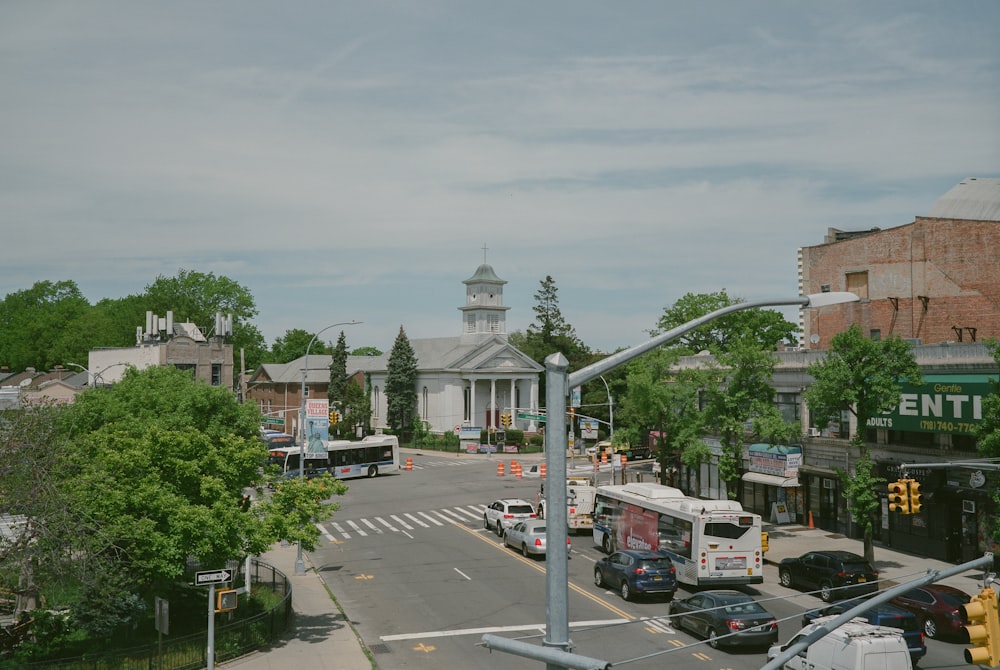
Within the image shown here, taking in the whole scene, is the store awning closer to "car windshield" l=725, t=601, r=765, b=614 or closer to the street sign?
"car windshield" l=725, t=601, r=765, b=614

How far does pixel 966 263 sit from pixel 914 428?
42.1 ft

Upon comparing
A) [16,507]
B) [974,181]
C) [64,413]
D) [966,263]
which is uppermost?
[974,181]

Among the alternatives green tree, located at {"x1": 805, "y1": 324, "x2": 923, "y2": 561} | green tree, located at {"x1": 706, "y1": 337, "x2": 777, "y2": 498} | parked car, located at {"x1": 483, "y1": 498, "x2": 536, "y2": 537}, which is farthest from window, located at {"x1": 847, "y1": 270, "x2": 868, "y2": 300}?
parked car, located at {"x1": 483, "y1": 498, "x2": 536, "y2": 537}

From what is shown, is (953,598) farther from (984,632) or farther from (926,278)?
(926,278)

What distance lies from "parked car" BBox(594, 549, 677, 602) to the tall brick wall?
2091 centimetres

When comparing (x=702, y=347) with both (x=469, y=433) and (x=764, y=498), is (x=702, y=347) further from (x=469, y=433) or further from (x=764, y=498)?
(x=764, y=498)

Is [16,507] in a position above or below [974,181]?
below

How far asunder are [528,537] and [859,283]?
25.7 meters

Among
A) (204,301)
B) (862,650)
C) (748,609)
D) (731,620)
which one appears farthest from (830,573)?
(204,301)

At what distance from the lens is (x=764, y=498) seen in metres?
48.5

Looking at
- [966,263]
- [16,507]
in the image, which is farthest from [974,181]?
[16,507]

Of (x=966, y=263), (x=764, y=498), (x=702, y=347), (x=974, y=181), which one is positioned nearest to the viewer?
(x=966, y=263)

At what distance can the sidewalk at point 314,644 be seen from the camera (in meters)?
22.7

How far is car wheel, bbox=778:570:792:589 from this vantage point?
106 feet
